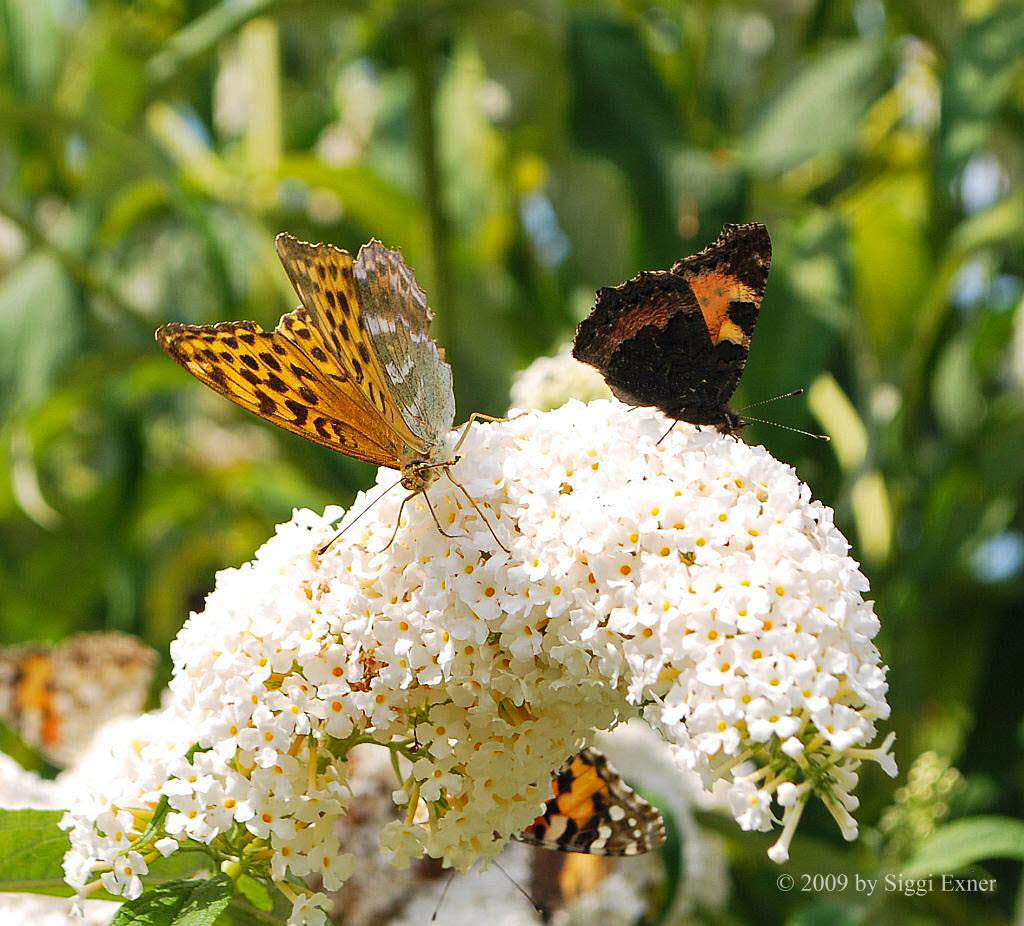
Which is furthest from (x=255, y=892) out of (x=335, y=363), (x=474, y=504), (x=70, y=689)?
(x=70, y=689)

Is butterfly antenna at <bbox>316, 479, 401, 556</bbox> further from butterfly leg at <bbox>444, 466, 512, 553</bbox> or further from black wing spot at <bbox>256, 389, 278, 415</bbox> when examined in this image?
black wing spot at <bbox>256, 389, 278, 415</bbox>

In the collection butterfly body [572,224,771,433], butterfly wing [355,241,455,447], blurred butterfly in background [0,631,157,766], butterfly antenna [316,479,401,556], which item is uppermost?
butterfly body [572,224,771,433]

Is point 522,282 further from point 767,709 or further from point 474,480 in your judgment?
point 767,709

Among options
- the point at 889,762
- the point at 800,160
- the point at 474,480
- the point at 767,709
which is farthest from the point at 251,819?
the point at 800,160

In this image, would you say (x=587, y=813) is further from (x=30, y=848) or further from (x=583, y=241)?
(x=583, y=241)

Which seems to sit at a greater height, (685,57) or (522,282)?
(685,57)

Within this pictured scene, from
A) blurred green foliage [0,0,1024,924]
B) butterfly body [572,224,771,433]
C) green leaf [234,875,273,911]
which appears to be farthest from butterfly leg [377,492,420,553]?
blurred green foliage [0,0,1024,924]
